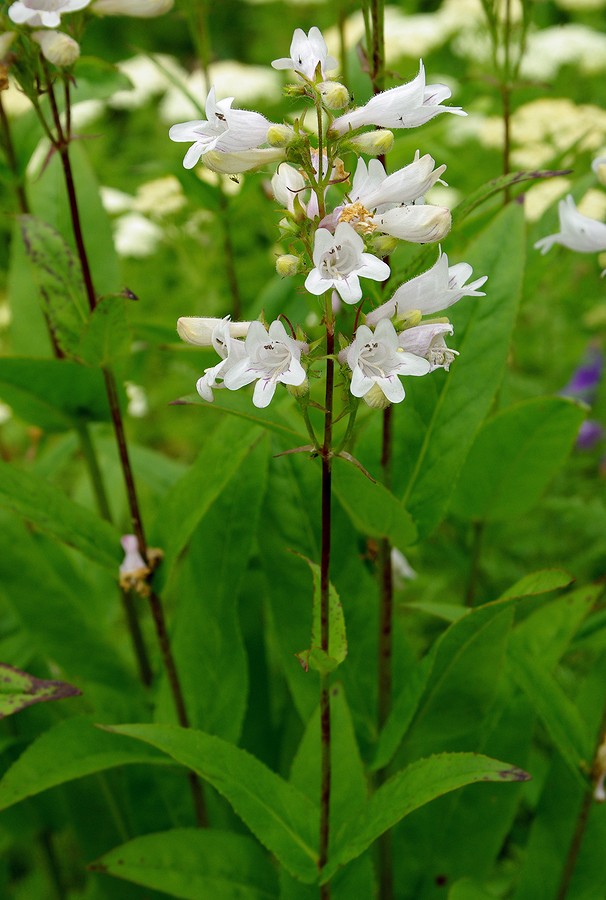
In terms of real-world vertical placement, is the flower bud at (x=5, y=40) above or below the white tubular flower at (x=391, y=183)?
above

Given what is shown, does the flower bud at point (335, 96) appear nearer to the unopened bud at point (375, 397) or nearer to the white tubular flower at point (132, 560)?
the unopened bud at point (375, 397)

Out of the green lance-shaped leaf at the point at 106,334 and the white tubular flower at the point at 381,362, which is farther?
the green lance-shaped leaf at the point at 106,334

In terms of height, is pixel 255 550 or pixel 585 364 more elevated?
pixel 585 364

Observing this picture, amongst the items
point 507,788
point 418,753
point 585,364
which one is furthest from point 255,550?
point 585,364

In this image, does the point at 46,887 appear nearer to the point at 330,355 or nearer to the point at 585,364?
the point at 330,355

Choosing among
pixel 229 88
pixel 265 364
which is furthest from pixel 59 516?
pixel 229 88

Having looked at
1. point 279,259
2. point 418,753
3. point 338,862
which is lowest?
point 338,862

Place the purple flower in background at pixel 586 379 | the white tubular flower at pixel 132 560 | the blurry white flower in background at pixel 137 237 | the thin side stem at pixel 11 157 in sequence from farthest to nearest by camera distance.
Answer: the blurry white flower in background at pixel 137 237 < the purple flower in background at pixel 586 379 < the thin side stem at pixel 11 157 < the white tubular flower at pixel 132 560

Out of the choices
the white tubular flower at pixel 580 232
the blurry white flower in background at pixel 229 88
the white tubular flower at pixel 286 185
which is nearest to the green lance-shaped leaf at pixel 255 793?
the white tubular flower at pixel 286 185
